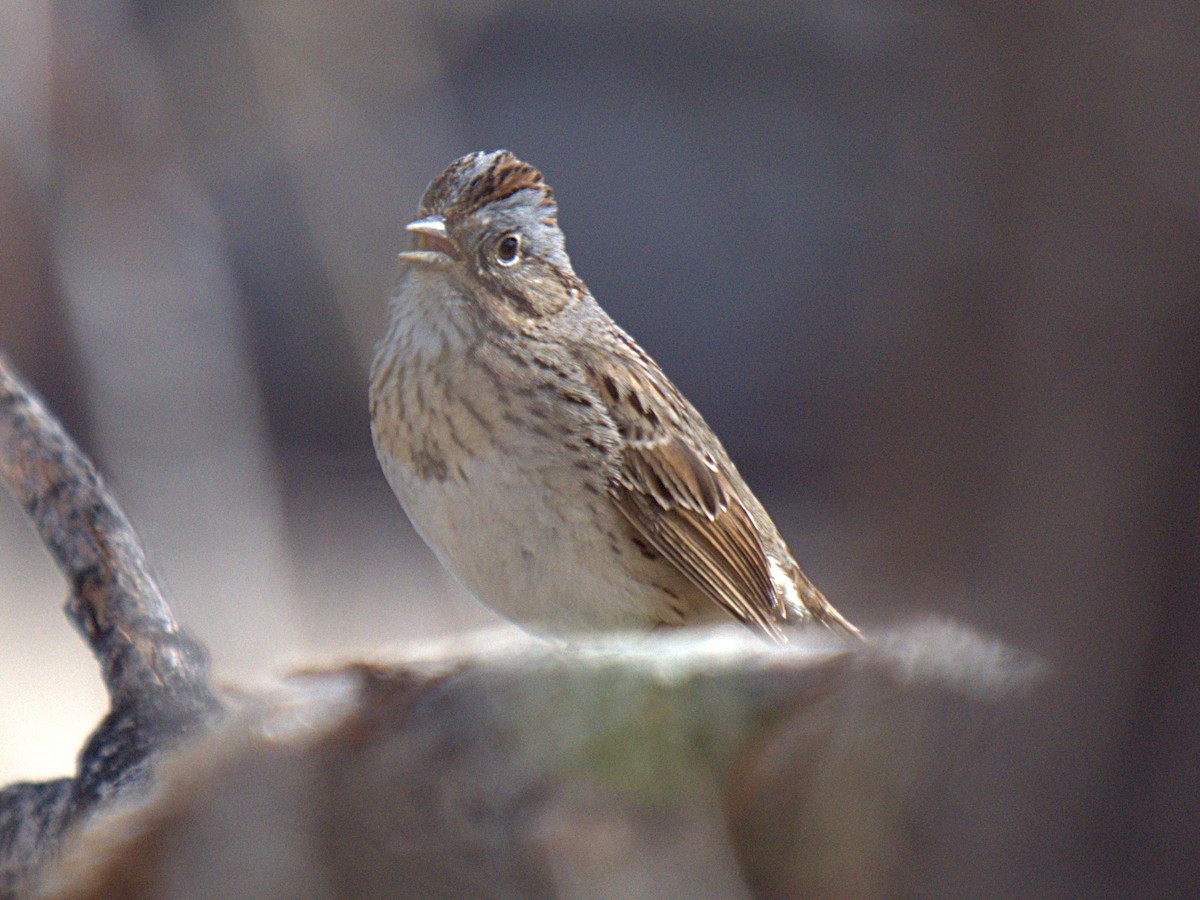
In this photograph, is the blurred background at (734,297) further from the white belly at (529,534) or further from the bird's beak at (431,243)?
the white belly at (529,534)

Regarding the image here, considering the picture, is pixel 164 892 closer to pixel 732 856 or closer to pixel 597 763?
pixel 597 763

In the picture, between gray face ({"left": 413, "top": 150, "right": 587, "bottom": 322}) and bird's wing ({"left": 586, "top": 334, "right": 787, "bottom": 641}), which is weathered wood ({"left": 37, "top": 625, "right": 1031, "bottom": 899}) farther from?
gray face ({"left": 413, "top": 150, "right": 587, "bottom": 322})

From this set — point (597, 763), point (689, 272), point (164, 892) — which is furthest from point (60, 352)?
point (597, 763)

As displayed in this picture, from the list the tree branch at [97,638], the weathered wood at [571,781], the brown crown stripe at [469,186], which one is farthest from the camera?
the brown crown stripe at [469,186]

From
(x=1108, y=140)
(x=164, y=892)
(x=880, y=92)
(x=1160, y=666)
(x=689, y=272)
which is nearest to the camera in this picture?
(x=1160, y=666)

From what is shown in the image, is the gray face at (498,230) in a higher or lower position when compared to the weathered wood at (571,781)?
higher

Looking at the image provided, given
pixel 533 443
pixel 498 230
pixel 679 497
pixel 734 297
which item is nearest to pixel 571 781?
pixel 533 443

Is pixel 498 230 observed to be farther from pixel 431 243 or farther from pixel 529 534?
pixel 529 534

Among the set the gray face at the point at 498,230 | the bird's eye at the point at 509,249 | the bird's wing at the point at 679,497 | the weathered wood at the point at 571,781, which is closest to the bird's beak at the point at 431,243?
the gray face at the point at 498,230
